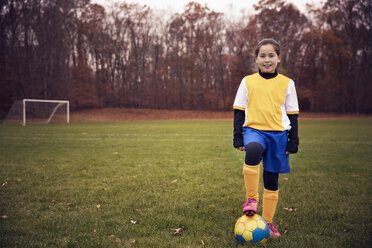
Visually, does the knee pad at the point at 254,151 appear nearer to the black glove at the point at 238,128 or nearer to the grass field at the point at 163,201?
the black glove at the point at 238,128

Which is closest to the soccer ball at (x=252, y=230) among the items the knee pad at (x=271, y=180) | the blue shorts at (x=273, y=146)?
the knee pad at (x=271, y=180)

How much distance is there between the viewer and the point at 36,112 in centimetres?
2692

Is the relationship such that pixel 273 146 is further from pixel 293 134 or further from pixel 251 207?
pixel 251 207

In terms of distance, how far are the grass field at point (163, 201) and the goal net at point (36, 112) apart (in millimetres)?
19793

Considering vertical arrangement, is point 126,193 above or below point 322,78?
below

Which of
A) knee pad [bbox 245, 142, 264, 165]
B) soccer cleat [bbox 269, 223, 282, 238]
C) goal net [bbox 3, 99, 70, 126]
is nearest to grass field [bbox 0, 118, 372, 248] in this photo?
soccer cleat [bbox 269, 223, 282, 238]


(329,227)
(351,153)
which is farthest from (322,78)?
(329,227)

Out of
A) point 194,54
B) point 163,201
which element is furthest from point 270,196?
point 194,54

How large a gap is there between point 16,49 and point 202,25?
23.4 m

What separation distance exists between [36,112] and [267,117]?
28516 mm

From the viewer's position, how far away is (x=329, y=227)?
326 centimetres

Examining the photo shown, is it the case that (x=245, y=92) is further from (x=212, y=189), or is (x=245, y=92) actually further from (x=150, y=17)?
(x=150, y=17)

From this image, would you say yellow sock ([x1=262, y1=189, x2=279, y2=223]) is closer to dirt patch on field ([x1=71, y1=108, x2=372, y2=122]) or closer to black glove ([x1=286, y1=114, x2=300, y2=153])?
black glove ([x1=286, y1=114, x2=300, y2=153])

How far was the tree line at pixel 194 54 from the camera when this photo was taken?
3553 centimetres
